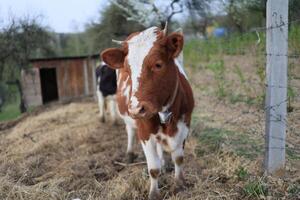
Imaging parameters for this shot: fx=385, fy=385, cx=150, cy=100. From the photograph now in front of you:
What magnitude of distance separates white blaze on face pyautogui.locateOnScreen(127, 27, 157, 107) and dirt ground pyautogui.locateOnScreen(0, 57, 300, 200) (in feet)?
3.78

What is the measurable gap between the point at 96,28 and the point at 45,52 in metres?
2.34

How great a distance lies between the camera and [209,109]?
6836mm

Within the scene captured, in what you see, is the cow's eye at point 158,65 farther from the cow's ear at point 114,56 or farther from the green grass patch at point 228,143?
the green grass patch at point 228,143

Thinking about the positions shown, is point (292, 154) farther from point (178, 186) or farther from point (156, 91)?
point (156, 91)

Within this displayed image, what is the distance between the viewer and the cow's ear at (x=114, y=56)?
342 cm

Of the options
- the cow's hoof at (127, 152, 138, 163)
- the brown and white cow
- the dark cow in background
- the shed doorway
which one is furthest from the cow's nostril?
the shed doorway

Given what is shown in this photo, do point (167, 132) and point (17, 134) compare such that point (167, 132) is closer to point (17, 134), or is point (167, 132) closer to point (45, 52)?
point (17, 134)

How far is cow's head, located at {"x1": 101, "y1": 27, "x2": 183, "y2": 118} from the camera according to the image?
9.79ft

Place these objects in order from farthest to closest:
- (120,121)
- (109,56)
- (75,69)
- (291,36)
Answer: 1. (75,69)
2. (120,121)
3. (291,36)
4. (109,56)

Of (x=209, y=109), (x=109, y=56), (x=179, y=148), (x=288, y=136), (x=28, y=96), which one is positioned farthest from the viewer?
(x=28, y=96)

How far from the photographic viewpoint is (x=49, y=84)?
56.8ft

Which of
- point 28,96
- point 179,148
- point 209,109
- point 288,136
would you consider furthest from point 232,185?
point 28,96

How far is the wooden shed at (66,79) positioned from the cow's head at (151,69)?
40.1 feet

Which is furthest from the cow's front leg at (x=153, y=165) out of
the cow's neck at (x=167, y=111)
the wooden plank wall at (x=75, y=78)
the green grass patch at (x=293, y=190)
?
the wooden plank wall at (x=75, y=78)
